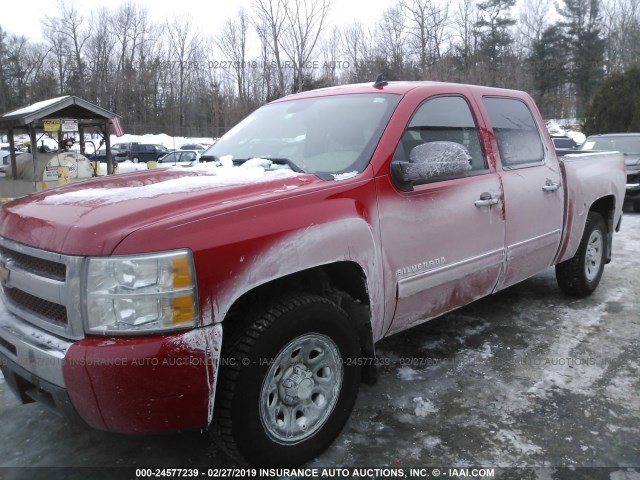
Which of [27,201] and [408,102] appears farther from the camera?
[408,102]

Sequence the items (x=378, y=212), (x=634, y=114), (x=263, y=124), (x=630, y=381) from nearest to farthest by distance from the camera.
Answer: (x=378, y=212), (x=630, y=381), (x=263, y=124), (x=634, y=114)

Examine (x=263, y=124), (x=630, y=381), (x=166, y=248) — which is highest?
(x=263, y=124)

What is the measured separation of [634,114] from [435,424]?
868 inches

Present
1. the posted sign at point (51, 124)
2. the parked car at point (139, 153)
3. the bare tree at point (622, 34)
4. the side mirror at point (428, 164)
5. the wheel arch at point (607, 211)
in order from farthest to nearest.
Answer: the bare tree at point (622, 34) → the parked car at point (139, 153) → the posted sign at point (51, 124) → the wheel arch at point (607, 211) → the side mirror at point (428, 164)

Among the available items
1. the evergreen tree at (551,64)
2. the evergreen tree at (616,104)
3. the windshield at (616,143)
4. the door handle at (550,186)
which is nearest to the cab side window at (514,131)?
the door handle at (550,186)

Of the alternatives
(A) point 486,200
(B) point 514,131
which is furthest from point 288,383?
(B) point 514,131

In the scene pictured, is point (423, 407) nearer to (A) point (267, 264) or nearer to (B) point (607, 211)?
(A) point (267, 264)

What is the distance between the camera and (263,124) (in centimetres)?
380

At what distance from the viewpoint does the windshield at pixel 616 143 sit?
11.9 meters

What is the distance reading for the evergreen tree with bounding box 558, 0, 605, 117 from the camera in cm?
4884

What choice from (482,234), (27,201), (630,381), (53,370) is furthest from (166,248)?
(630,381)

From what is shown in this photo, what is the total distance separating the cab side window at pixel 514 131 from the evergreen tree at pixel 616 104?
789 inches

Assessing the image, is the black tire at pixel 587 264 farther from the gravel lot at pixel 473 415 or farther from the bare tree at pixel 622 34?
the bare tree at pixel 622 34

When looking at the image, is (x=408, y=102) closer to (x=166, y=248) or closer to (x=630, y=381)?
(x=166, y=248)
